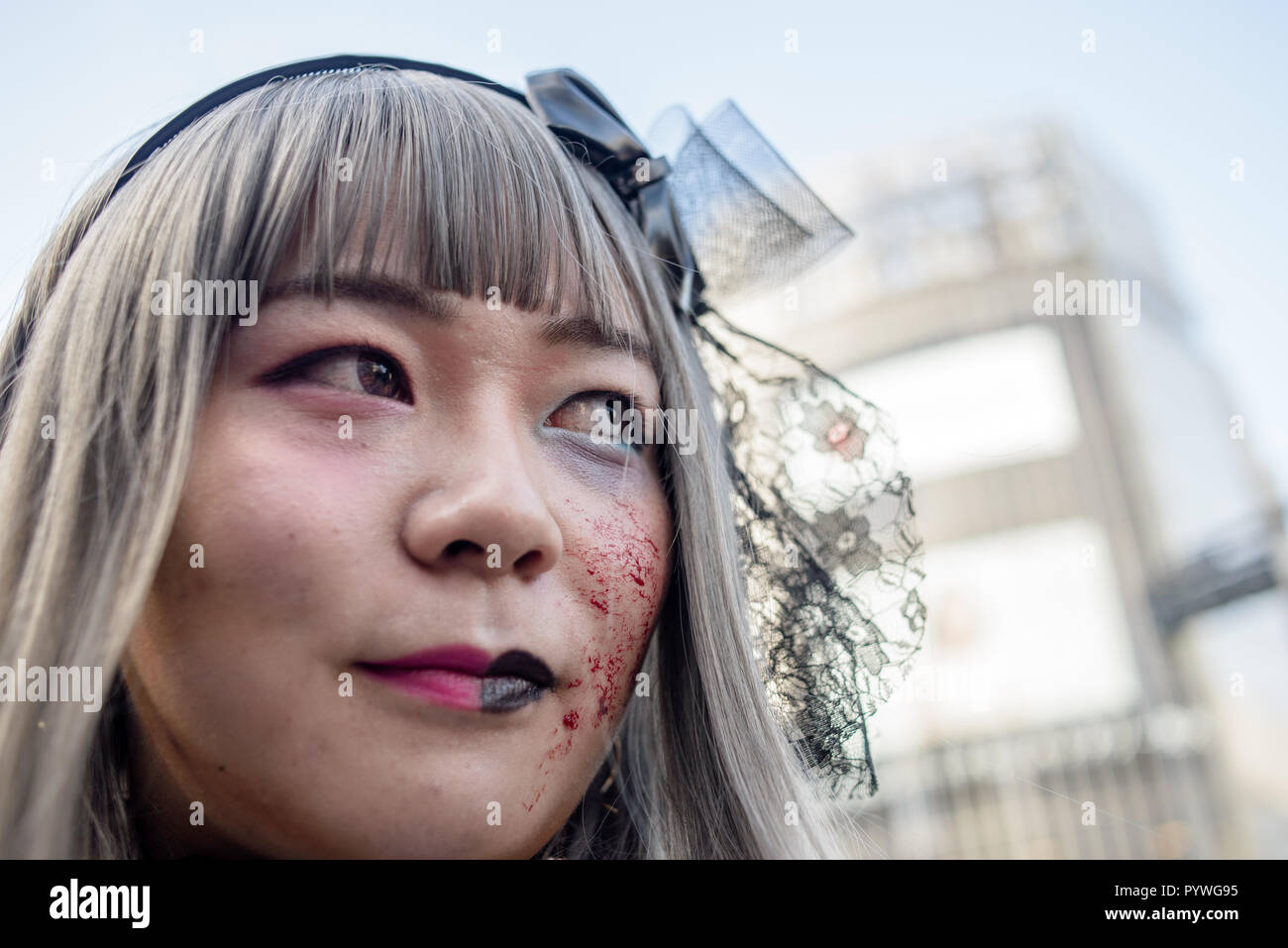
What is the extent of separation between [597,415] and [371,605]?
1.46 ft

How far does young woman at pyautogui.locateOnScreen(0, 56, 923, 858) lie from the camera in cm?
91

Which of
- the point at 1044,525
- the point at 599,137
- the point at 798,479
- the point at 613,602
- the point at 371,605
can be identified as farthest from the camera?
the point at 1044,525

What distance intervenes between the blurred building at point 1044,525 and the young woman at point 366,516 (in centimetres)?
1077

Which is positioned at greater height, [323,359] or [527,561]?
[323,359]

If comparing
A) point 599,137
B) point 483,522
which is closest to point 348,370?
point 483,522

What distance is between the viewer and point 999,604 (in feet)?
42.3

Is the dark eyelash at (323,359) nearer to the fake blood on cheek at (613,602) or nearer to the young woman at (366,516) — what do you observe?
the young woman at (366,516)

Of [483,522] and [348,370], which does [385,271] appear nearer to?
[348,370]

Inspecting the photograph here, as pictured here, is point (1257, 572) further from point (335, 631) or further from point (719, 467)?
point (335, 631)

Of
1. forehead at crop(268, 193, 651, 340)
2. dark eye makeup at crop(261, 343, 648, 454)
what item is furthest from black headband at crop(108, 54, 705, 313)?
dark eye makeup at crop(261, 343, 648, 454)

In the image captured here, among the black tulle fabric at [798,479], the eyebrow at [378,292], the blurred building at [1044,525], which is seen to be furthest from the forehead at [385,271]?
the blurred building at [1044,525]

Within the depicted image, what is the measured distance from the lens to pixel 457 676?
95 cm

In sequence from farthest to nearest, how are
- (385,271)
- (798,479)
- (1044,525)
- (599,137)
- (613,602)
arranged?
(1044,525), (798,479), (599,137), (613,602), (385,271)

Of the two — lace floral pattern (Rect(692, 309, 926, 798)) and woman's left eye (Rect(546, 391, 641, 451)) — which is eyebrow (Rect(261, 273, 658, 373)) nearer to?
woman's left eye (Rect(546, 391, 641, 451))
